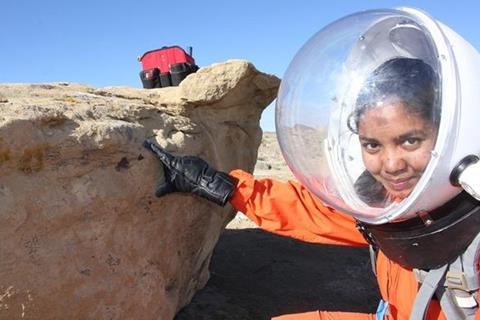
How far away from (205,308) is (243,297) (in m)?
0.37

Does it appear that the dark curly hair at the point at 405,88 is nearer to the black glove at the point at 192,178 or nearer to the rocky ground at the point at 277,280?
the black glove at the point at 192,178

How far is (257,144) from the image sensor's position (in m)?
4.59


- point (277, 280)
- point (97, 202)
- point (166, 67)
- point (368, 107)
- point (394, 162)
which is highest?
point (166, 67)

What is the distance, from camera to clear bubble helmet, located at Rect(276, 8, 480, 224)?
1782 millimetres

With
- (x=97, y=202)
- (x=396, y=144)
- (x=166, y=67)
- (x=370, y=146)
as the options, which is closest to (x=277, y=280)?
(x=166, y=67)

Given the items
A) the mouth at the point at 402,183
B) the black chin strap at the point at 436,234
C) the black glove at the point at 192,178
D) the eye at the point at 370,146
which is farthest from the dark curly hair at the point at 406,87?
the black glove at the point at 192,178

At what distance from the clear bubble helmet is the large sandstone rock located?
3.02 feet

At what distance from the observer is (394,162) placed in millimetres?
1923

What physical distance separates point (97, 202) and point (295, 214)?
0.96m

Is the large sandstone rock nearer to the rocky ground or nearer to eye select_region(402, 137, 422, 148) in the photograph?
the rocky ground

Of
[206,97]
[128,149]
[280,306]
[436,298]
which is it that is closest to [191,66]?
[206,97]

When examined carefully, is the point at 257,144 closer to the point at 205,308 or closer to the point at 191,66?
the point at 191,66

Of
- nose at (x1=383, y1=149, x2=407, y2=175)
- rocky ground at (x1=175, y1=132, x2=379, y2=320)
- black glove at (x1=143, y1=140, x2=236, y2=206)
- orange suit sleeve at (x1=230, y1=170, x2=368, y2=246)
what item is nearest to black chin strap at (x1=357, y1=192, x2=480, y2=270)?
nose at (x1=383, y1=149, x2=407, y2=175)

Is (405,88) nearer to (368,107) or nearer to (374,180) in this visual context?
(368,107)
